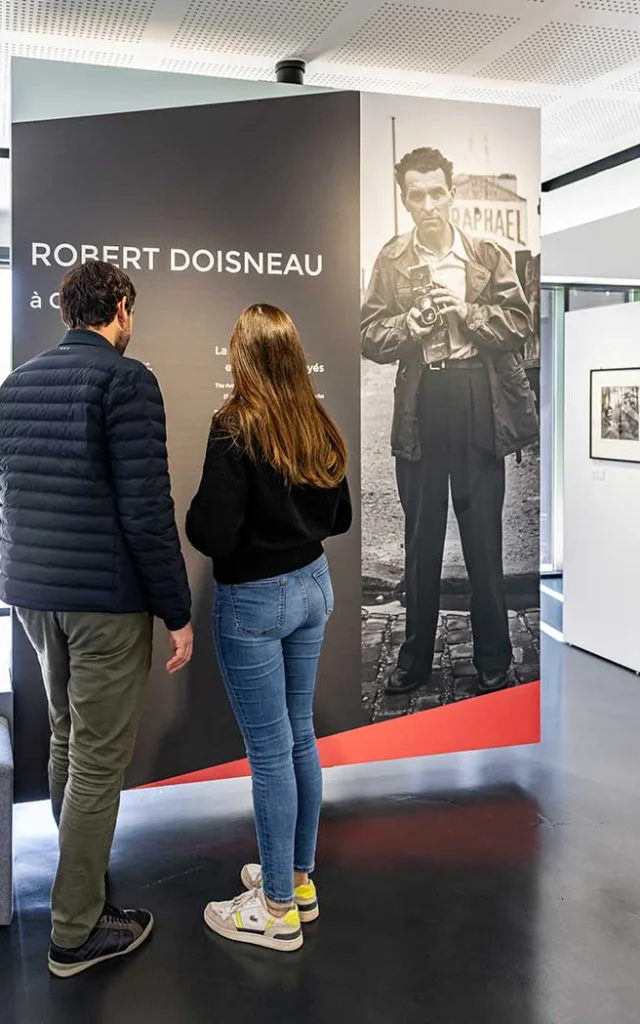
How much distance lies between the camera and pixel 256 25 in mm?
3500

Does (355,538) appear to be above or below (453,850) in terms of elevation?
above

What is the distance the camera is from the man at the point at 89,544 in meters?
2.34

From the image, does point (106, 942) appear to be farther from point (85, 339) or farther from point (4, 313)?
point (4, 313)

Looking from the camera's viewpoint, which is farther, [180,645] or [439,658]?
[439,658]

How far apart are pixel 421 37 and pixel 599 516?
115 inches

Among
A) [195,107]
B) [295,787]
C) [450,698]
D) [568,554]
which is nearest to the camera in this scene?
[295,787]

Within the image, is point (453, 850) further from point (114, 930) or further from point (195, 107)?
point (195, 107)

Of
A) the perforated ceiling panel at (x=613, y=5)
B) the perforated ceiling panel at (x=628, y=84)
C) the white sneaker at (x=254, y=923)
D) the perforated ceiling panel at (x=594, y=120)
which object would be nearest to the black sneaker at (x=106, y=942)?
the white sneaker at (x=254, y=923)

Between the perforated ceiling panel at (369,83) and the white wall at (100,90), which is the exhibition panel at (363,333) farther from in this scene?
the perforated ceiling panel at (369,83)

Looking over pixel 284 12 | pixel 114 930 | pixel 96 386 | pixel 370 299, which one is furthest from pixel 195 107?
pixel 114 930

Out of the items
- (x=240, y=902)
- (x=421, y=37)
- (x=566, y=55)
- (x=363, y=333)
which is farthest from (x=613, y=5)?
(x=240, y=902)

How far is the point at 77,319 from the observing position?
2.43m

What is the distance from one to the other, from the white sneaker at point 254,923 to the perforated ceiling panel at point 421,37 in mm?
2843

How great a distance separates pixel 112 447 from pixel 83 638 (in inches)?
18.1
